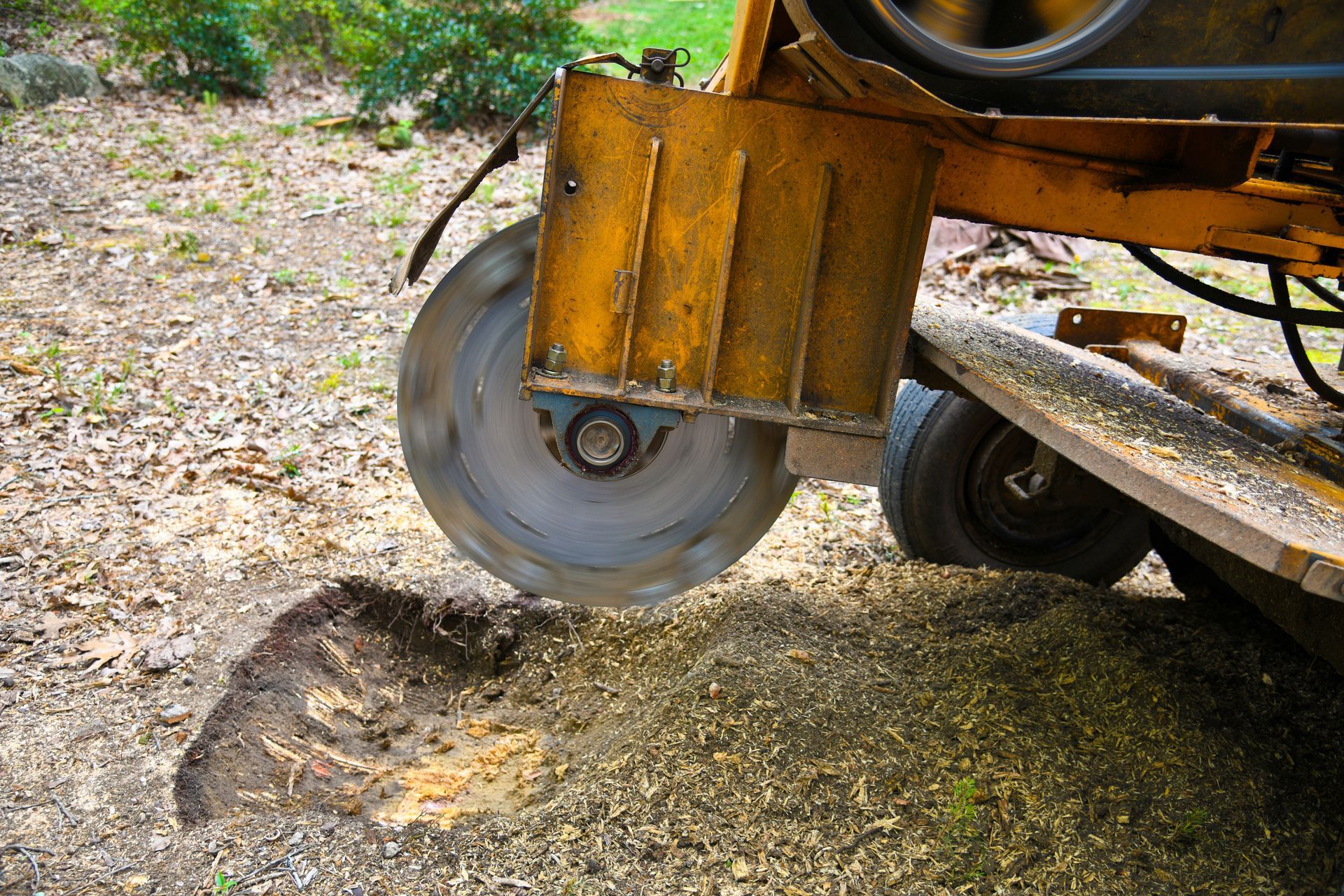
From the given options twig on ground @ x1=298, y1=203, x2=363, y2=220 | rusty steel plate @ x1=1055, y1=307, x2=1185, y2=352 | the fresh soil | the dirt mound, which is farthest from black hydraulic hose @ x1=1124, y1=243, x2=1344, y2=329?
twig on ground @ x1=298, y1=203, x2=363, y2=220

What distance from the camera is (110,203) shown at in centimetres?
626

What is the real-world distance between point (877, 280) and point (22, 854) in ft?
7.91

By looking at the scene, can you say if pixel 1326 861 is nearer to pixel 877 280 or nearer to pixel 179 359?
pixel 877 280

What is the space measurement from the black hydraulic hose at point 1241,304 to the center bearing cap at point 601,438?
57.1 inches

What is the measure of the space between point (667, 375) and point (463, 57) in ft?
22.5

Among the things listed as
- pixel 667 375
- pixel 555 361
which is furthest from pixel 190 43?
pixel 667 375

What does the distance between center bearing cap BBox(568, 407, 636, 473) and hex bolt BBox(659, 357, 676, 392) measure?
146mm

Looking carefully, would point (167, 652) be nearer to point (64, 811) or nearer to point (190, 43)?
point (64, 811)

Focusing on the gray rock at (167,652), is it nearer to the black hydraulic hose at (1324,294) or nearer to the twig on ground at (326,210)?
the black hydraulic hose at (1324,294)

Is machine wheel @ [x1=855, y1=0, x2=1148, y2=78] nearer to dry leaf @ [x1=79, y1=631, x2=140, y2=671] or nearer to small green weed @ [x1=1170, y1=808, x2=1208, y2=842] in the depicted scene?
small green weed @ [x1=1170, y1=808, x2=1208, y2=842]

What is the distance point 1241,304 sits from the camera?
9.07 ft

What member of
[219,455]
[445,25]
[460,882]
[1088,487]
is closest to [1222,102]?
[1088,487]

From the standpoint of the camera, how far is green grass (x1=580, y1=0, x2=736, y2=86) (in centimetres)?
1080

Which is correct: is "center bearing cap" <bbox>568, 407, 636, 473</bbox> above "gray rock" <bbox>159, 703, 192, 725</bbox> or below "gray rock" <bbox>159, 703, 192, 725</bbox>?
above
